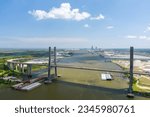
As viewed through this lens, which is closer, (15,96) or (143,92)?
(15,96)

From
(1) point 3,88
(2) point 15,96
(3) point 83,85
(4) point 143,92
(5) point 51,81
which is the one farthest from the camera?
(5) point 51,81

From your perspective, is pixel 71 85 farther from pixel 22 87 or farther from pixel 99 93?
pixel 22 87

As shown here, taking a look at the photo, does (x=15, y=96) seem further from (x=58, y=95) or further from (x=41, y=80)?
(x=41, y=80)

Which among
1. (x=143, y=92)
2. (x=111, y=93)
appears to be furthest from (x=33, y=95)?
(x=143, y=92)

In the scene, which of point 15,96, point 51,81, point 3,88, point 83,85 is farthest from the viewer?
point 51,81

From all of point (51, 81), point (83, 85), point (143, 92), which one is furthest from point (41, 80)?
point (143, 92)

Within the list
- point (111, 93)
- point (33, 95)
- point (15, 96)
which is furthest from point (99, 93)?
point (15, 96)

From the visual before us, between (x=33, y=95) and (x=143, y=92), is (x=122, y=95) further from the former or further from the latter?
(x=33, y=95)

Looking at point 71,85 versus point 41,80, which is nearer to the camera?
point 71,85

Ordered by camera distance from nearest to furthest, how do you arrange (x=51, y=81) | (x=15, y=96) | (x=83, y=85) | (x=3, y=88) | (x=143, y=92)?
(x=15, y=96)
(x=143, y=92)
(x=3, y=88)
(x=83, y=85)
(x=51, y=81)

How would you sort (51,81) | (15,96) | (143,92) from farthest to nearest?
(51,81), (143,92), (15,96)
